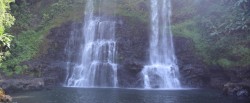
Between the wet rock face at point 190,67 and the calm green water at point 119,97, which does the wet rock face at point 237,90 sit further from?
the wet rock face at point 190,67

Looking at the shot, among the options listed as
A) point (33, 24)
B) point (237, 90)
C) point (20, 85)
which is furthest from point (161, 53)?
point (33, 24)

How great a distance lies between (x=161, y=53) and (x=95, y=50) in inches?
330

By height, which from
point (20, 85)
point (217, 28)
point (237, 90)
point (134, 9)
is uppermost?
point (134, 9)

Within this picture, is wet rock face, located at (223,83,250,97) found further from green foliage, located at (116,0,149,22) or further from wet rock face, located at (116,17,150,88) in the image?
green foliage, located at (116,0,149,22)

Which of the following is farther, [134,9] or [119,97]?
[134,9]

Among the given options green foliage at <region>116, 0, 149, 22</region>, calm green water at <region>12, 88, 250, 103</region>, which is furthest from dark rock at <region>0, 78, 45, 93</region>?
green foliage at <region>116, 0, 149, 22</region>

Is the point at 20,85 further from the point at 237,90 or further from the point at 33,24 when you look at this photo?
the point at 237,90

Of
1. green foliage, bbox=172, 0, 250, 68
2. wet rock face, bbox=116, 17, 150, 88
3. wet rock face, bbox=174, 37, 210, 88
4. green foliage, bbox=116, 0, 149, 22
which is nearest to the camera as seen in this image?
green foliage, bbox=172, 0, 250, 68

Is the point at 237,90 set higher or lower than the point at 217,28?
lower

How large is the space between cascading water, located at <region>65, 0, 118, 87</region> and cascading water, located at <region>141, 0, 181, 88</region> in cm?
444

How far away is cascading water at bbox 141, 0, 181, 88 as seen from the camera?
45.6 metres

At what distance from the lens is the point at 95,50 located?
50656mm

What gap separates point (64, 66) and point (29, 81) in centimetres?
695

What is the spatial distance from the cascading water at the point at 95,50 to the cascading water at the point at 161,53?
14.6ft
